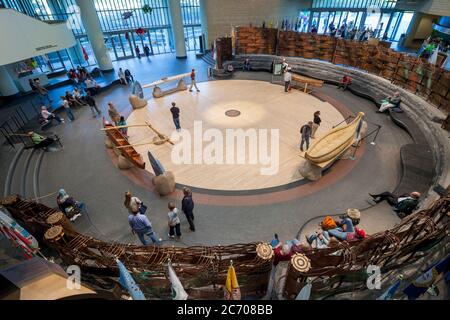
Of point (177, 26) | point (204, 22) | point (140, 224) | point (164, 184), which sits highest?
point (204, 22)

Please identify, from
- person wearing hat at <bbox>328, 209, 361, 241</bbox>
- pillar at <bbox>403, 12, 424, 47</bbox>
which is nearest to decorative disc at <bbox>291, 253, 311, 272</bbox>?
person wearing hat at <bbox>328, 209, 361, 241</bbox>

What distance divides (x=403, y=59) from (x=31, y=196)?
20.0 meters

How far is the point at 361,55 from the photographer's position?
16719 mm

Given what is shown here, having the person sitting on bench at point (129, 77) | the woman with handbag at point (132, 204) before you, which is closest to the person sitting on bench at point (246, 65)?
the person sitting on bench at point (129, 77)

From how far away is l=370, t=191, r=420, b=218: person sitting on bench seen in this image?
664 centimetres

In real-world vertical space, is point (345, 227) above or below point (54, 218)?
below

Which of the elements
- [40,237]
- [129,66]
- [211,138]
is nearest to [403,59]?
[211,138]

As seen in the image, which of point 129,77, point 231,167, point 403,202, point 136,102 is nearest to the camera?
point 403,202

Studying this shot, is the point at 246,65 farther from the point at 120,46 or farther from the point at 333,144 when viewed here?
the point at 120,46

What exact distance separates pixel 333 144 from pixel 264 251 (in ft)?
19.9

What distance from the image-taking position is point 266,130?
1212 cm

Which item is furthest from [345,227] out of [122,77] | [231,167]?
[122,77]

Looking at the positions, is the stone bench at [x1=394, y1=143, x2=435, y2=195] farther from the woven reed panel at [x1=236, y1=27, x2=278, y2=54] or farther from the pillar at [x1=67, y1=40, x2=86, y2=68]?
the pillar at [x1=67, y1=40, x2=86, y2=68]

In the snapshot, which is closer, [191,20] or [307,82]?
[307,82]
